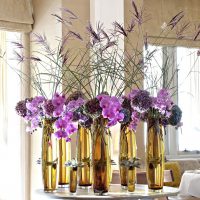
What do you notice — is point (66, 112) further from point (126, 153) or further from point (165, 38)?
point (165, 38)

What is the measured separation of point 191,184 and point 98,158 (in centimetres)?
301

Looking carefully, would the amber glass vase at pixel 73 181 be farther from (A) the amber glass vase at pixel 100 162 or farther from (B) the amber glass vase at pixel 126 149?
(B) the amber glass vase at pixel 126 149

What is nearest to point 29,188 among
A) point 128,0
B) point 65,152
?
point 128,0

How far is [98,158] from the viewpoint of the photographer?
2215 mm

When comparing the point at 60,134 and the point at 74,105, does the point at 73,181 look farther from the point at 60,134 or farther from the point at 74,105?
the point at 74,105

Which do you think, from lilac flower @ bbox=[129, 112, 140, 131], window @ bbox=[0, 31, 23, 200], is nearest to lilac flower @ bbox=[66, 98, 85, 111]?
lilac flower @ bbox=[129, 112, 140, 131]

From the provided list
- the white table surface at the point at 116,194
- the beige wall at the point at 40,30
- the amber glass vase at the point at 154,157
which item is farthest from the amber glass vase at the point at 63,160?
the beige wall at the point at 40,30

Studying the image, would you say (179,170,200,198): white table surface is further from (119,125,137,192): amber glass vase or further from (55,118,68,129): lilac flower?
(55,118,68,129): lilac flower

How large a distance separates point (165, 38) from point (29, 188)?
8.58ft

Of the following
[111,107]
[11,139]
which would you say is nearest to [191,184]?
[11,139]

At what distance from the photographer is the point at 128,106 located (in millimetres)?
2316

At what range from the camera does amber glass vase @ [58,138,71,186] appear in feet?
8.09

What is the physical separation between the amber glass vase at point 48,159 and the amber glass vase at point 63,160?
38mm

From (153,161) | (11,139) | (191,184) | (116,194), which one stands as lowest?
(191,184)
